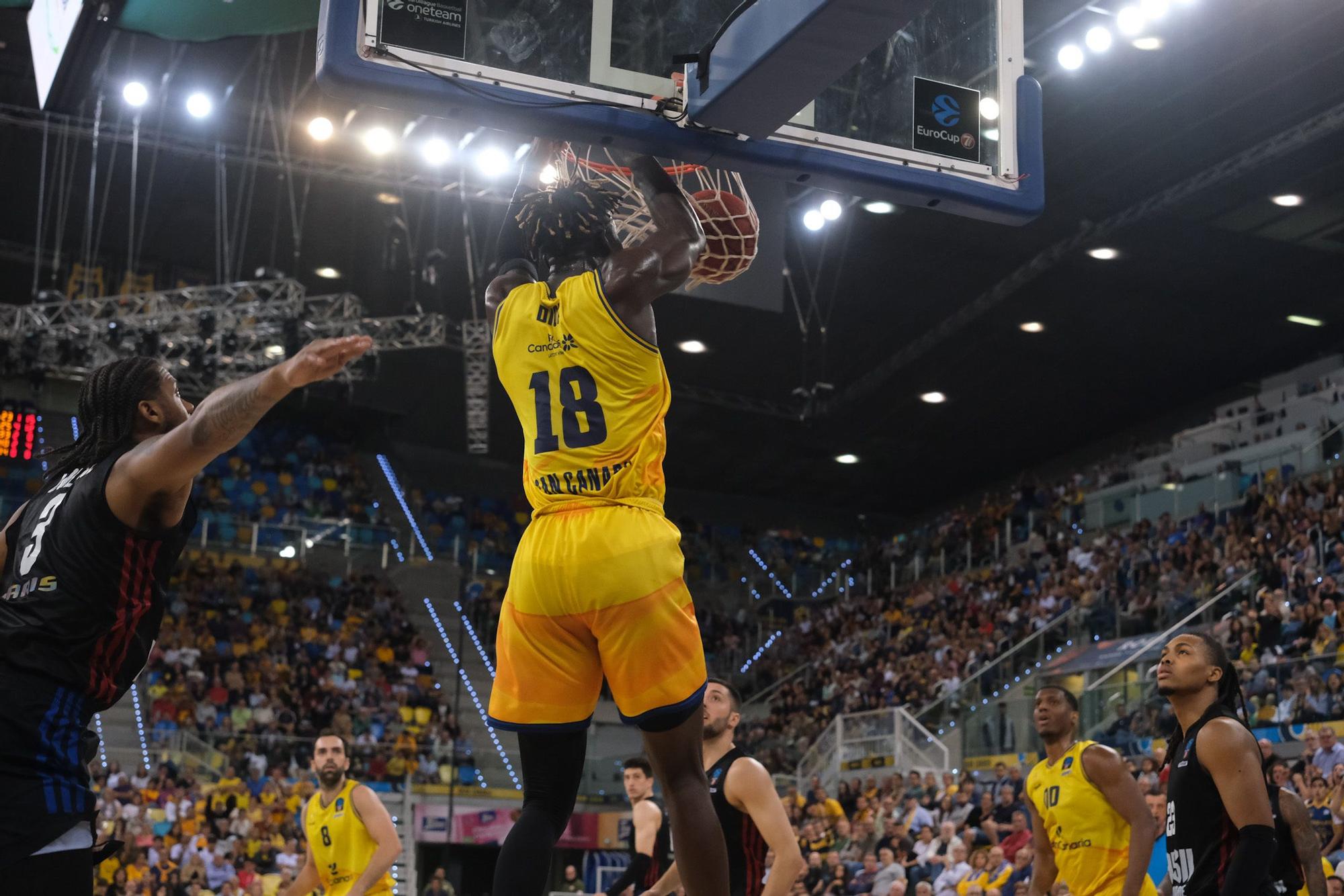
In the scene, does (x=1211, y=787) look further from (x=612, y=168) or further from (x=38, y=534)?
(x=38, y=534)

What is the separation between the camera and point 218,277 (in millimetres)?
21641

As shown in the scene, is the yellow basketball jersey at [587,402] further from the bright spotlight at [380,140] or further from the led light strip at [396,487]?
the led light strip at [396,487]

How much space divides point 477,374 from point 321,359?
19636 millimetres

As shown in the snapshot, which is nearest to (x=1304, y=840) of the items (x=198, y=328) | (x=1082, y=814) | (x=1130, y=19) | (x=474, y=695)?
(x=1082, y=814)

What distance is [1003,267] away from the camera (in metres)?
20.9

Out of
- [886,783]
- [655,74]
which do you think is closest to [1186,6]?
[886,783]

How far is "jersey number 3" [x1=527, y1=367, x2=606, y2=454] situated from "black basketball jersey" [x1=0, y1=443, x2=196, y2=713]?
47.8 inches

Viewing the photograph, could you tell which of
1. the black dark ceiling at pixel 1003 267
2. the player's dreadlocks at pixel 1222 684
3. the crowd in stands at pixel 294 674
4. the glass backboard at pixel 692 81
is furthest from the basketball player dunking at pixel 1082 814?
the crowd in stands at pixel 294 674

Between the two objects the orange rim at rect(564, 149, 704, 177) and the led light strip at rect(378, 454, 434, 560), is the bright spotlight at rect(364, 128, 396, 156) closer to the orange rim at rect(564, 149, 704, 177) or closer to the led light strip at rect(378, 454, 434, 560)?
the orange rim at rect(564, 149, 704, 177)

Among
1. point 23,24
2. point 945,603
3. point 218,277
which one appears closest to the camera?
point 23,24

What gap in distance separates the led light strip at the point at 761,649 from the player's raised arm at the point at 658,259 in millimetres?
23769

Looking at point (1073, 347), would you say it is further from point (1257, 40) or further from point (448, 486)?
point (448, 486)

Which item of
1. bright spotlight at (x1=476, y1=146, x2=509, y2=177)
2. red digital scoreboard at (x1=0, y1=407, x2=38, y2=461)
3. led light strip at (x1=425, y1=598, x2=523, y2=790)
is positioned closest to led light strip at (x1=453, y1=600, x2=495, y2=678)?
led light strip at (x1=425, y1=598, x2=523, y2=790)

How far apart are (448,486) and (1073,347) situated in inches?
539
